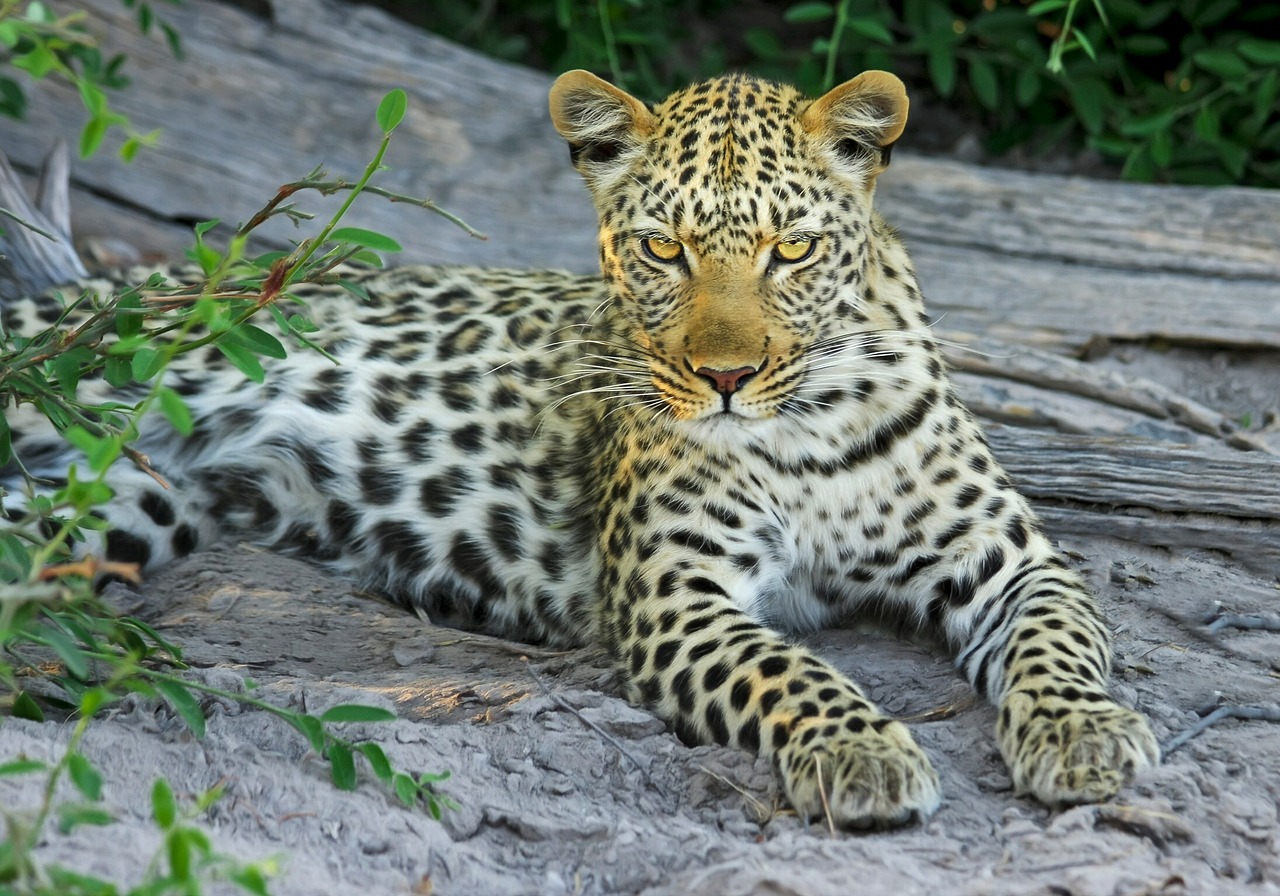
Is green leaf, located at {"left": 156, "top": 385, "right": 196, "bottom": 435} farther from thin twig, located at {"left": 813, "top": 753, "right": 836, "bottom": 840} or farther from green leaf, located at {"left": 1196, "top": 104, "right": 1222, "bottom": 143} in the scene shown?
green leaf, located at {"left": 1196, "top": 104, "right": 1222, "bottom": 143}

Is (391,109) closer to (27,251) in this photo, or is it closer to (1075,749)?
(1075,749)

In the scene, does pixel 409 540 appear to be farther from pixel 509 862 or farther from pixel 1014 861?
pixel 1014 861

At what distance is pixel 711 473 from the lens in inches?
195

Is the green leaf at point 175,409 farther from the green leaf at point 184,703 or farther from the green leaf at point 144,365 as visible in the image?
the green leaf at point 184,703

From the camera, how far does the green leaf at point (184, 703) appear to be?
3535 millimetres

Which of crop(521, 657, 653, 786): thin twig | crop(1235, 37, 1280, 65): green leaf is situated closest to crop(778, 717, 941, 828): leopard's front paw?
crop(521, 657, 653, 786): thin twig

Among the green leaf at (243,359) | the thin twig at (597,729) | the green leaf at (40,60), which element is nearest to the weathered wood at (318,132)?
the thin twig at (597,729)

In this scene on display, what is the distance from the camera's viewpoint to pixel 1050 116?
9.06 metres

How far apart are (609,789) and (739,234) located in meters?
1.73

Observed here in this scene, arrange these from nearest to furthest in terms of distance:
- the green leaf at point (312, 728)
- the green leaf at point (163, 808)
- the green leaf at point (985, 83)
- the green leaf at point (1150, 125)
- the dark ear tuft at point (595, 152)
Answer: the green leaf at point (163, 808)
the green leaf at point (312, 728)
the dark ear tuft at point (595, 152)
the green leaf at point (1150, 125)
the green leaf at point (985, 83)

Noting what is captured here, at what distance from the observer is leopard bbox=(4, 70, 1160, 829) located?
14.1 feet

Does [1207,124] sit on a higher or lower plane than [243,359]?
higher

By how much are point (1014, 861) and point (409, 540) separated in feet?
9.77

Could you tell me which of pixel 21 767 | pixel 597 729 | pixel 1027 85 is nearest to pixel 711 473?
pixel 597 729
